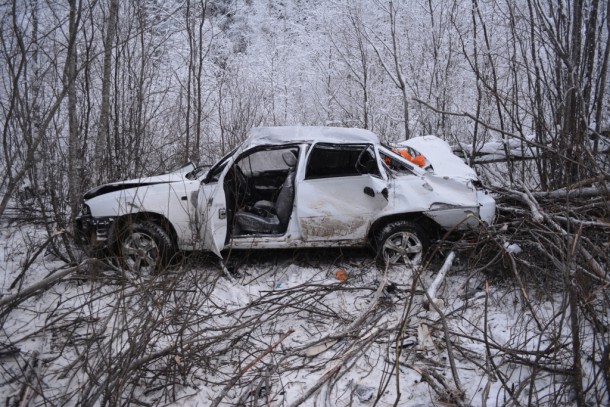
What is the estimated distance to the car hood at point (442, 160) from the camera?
5052mm

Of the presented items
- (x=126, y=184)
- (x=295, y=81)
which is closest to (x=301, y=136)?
(x=126, y=184)

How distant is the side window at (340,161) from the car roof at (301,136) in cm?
8

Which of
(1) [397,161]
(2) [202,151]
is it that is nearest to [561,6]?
(1) [397,161]

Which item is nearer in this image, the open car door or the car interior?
the open car door

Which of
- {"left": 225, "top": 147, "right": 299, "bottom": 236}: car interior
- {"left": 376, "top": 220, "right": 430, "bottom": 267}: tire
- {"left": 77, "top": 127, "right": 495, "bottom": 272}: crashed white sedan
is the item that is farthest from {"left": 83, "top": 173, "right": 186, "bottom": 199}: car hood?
{"left": 376, "top": 220, "right": 430, "bottom": 267}: tire

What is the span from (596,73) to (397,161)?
3914mm

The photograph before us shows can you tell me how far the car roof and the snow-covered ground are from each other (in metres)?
1.69

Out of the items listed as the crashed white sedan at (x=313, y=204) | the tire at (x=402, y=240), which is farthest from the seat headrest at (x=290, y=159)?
the tire at (x=402, y=240)

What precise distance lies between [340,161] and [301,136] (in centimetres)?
59

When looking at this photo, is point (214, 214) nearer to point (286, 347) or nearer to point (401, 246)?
point (286, 347)

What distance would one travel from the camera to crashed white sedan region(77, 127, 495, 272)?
4.86 metres

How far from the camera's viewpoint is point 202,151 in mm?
11164

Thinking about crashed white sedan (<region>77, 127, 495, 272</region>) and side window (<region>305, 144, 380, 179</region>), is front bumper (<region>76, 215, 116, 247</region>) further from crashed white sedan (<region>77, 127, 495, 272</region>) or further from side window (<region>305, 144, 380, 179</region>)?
side window (<region>305, 144, 380, 179</region>)

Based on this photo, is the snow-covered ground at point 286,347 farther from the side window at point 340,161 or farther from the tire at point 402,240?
the side window at point 340,161
